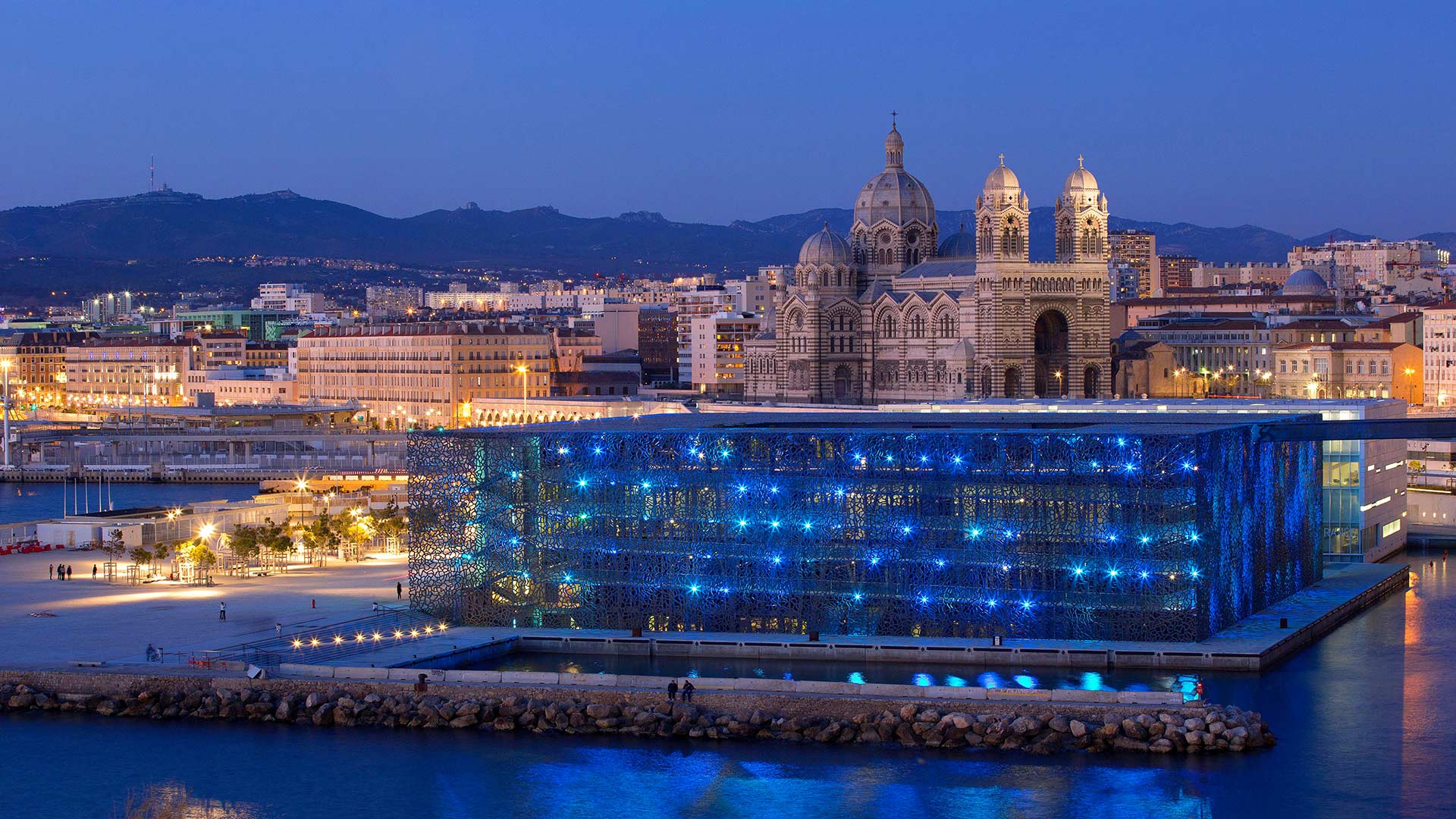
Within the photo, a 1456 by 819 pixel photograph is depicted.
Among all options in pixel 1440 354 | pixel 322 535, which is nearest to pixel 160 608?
pixel 322 535

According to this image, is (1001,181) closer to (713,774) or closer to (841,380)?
(841,380)

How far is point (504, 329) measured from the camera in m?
112

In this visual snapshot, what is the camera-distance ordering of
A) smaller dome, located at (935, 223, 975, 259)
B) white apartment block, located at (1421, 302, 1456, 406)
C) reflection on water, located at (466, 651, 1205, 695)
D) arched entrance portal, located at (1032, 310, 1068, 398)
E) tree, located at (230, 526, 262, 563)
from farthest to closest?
smaller dome, located at (935, 223, 975, 259), white apartment block, located at (1421, 302, 1456, 406), arched entrance portal, located at (1032, 310, 1068, 398), tree, located at (230, 526, 262, 563), reflection on water, located at (466, 651, 1205, 695)

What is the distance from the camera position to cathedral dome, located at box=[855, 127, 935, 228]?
3578 inches

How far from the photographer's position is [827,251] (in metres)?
90.2

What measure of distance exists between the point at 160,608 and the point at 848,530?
45.3 ft

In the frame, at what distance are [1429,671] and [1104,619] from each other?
18.6 feet

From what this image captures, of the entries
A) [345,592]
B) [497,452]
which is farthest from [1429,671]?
[345,592]

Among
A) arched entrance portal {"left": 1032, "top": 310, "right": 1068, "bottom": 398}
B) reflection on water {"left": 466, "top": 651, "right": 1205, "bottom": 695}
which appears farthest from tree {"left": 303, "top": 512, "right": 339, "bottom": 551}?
arched entrance portal {"left": 1032, "top": 310, "right": 1068, "bottom": 398}

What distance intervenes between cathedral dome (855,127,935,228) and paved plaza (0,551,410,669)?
1765 inches

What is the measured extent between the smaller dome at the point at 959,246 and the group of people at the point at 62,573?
49.3 meters

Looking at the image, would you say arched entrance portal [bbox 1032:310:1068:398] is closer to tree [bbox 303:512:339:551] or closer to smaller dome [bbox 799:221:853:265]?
smaller dome [bbox 799:221:853:265]

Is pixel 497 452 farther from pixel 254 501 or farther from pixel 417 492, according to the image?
pixel 254 501

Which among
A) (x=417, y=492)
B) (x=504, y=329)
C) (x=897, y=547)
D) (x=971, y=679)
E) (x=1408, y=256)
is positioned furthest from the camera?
(x=1408, y=256)
